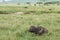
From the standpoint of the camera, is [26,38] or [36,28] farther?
[36,28]

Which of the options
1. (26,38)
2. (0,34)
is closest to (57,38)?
(26,38)

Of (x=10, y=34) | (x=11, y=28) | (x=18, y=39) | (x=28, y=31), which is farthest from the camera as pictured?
(x=11, y=28)

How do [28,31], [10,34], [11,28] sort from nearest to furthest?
[10,34], [28,31], [11,28]

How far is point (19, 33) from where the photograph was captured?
9.98 metres

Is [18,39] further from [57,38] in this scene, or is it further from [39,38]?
[57,38]

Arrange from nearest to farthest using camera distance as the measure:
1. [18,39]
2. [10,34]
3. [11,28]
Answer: [18,39] → [10,34] → [11,28]

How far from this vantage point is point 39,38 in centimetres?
929

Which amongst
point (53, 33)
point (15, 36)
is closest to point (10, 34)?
point (15, 36)

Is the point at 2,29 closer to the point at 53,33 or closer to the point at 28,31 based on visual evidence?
the point at 28,31

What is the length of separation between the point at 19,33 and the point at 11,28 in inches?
61.4

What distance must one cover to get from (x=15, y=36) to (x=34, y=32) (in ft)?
4.23

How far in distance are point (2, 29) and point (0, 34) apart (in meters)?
1.41

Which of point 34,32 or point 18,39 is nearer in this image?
point 18,39

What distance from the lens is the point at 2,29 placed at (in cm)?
1131
